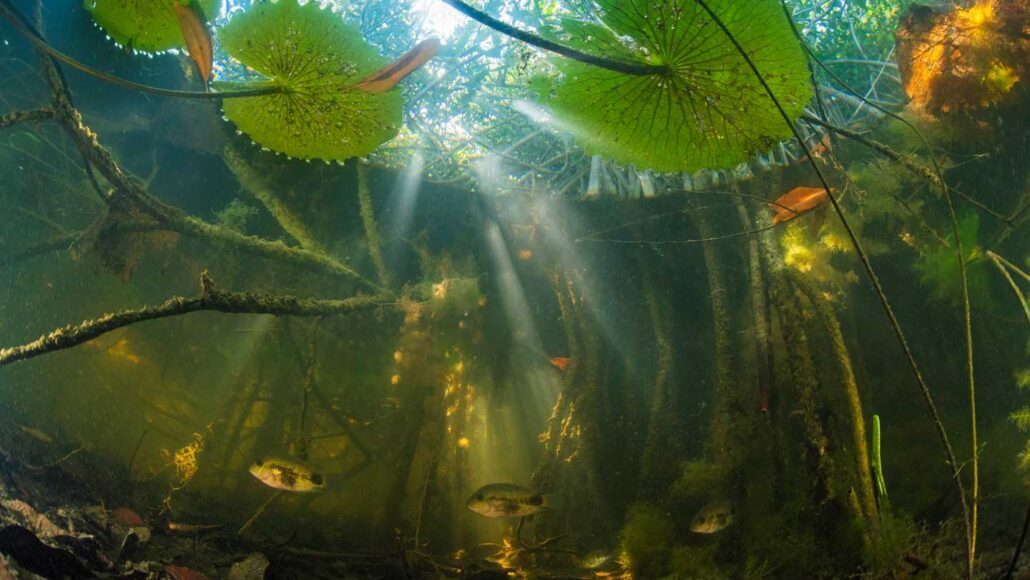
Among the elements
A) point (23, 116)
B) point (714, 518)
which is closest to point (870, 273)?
point (714, 518)

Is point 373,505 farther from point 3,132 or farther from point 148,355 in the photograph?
point 3,132

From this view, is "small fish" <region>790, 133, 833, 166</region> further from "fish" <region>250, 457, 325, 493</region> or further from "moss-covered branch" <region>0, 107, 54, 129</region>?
"moss-covered branch" <region>0, 107, 54, 129</region>

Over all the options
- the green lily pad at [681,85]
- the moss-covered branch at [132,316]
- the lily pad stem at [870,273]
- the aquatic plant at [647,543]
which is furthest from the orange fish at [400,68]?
the aquatic plant at [647,543]

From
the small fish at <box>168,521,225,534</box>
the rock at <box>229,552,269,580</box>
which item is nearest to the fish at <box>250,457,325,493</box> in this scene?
the rock at <box>229,552,269,580</box>

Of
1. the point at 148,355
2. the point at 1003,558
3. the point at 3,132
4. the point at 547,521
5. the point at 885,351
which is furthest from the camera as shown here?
the point at 148,355

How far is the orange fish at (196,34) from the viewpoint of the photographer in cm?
230

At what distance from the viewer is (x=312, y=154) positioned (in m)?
2.94

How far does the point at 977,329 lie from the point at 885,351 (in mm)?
1038

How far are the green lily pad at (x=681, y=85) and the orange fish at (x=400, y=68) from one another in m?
0.50

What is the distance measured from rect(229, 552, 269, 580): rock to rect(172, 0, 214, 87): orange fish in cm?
304

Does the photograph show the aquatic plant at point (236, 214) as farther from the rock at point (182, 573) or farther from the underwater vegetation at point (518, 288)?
the rock at point (182, 573)

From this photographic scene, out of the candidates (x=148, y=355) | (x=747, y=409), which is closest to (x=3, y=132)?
(x=148, y=355)

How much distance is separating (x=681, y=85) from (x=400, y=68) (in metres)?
1.29

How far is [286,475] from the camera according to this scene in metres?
3.79
